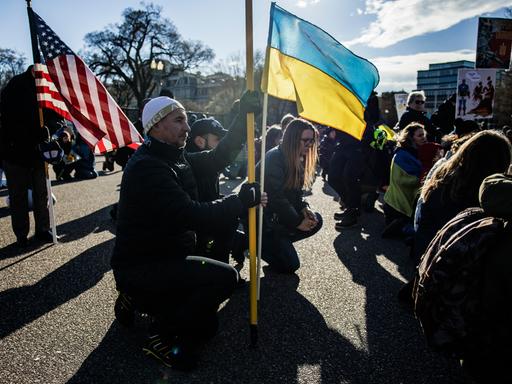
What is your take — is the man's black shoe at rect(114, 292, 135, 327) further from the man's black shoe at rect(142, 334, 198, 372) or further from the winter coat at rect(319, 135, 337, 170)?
the winter coat at rect(319, 135, 337, 170)

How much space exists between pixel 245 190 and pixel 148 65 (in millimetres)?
39597

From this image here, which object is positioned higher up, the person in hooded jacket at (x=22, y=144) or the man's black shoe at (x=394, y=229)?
the person in hooded jacket at (x=22, y=144)

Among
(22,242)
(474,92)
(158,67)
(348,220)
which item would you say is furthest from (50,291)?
(158,67)

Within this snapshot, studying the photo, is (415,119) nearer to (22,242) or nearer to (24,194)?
(24,194)

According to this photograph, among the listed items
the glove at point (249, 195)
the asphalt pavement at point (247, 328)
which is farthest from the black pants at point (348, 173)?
the glove at point (249, 195)

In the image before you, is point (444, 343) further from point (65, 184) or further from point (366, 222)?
point (65, 184)

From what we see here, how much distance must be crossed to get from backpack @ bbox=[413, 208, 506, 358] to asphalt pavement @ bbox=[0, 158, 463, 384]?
88 cm

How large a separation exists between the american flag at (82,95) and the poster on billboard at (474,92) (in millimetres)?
6980

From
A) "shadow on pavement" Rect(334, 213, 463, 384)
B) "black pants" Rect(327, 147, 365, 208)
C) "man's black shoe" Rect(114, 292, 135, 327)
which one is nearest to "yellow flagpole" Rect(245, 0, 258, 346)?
"shadow on pavement" Rect(334, 213, 463, 384)

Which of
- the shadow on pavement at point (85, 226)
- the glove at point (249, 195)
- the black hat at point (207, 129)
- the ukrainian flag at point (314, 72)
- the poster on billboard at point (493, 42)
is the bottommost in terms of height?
the shadow on pavement at point (85, 226)

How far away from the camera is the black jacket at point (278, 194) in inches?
156

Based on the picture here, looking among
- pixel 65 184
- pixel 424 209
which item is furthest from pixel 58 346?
pixel 65 184

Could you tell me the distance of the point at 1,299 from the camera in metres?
3.56

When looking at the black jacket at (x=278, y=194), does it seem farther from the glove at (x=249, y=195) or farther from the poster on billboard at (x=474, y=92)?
the poster on billboard at (x=474, y=92)
